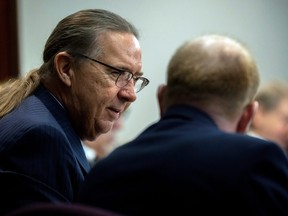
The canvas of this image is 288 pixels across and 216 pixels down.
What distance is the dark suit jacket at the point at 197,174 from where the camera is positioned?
1.17 meters

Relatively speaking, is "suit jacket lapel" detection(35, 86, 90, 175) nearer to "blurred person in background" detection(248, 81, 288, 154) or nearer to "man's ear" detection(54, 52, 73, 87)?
"man's ear" detection(54, 52, 73, 87)

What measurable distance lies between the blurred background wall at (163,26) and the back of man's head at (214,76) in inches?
96.1

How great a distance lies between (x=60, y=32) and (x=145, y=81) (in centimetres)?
34

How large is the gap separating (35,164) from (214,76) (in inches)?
22.1

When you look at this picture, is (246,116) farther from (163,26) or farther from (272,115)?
(163,26)

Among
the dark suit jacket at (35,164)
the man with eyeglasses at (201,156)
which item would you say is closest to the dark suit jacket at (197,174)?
the man with eyeglasses at (201,156)

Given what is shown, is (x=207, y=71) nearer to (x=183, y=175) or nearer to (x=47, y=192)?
(x=183, y=175)

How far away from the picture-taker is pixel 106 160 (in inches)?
53.3

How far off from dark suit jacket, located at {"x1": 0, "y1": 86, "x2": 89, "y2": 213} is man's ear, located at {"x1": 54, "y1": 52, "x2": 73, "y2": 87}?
193 mm

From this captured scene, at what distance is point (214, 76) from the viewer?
1290mm

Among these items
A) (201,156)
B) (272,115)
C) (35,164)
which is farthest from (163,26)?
(201,156)

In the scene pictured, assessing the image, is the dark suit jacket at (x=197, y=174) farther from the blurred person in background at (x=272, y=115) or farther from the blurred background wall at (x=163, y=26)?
the blurred background wall at (x=163, y=26)

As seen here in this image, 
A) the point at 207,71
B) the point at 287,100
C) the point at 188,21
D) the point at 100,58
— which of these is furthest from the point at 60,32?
the point at 188,21

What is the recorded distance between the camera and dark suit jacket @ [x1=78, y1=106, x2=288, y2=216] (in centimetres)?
117
